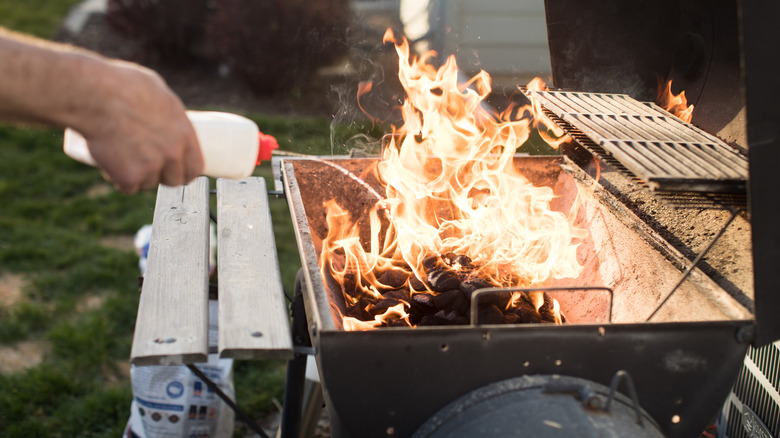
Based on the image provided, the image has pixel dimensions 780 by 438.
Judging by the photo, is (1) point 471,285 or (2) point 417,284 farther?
(2) point 417,284

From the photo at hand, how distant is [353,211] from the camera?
2564 mm

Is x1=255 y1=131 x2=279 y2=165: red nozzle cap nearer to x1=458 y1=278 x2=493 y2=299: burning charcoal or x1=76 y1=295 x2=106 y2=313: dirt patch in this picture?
x1=458 y1=278 x2=493 y2=299: burning charcoal

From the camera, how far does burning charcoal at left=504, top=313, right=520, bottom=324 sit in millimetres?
1930

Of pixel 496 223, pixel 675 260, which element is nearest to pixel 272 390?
pixel 496 223

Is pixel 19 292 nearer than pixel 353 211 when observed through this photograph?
No

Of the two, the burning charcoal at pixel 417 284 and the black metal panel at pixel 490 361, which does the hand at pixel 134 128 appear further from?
the burning charcoal at pixel 417 284

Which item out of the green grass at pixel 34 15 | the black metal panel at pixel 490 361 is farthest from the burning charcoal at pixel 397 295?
the green grass at pixel 34 15

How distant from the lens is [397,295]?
2.06 meters

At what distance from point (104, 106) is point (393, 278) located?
48.4 inches

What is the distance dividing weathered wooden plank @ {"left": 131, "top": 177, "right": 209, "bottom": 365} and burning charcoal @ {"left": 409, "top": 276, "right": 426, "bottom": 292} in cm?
67

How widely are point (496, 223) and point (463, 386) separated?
106cm

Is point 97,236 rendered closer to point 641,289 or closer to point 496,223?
point 496,223

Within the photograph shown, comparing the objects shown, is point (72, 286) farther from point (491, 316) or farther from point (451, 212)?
point (491, 316)

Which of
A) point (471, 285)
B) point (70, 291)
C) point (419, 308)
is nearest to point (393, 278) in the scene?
point (419, 308)
